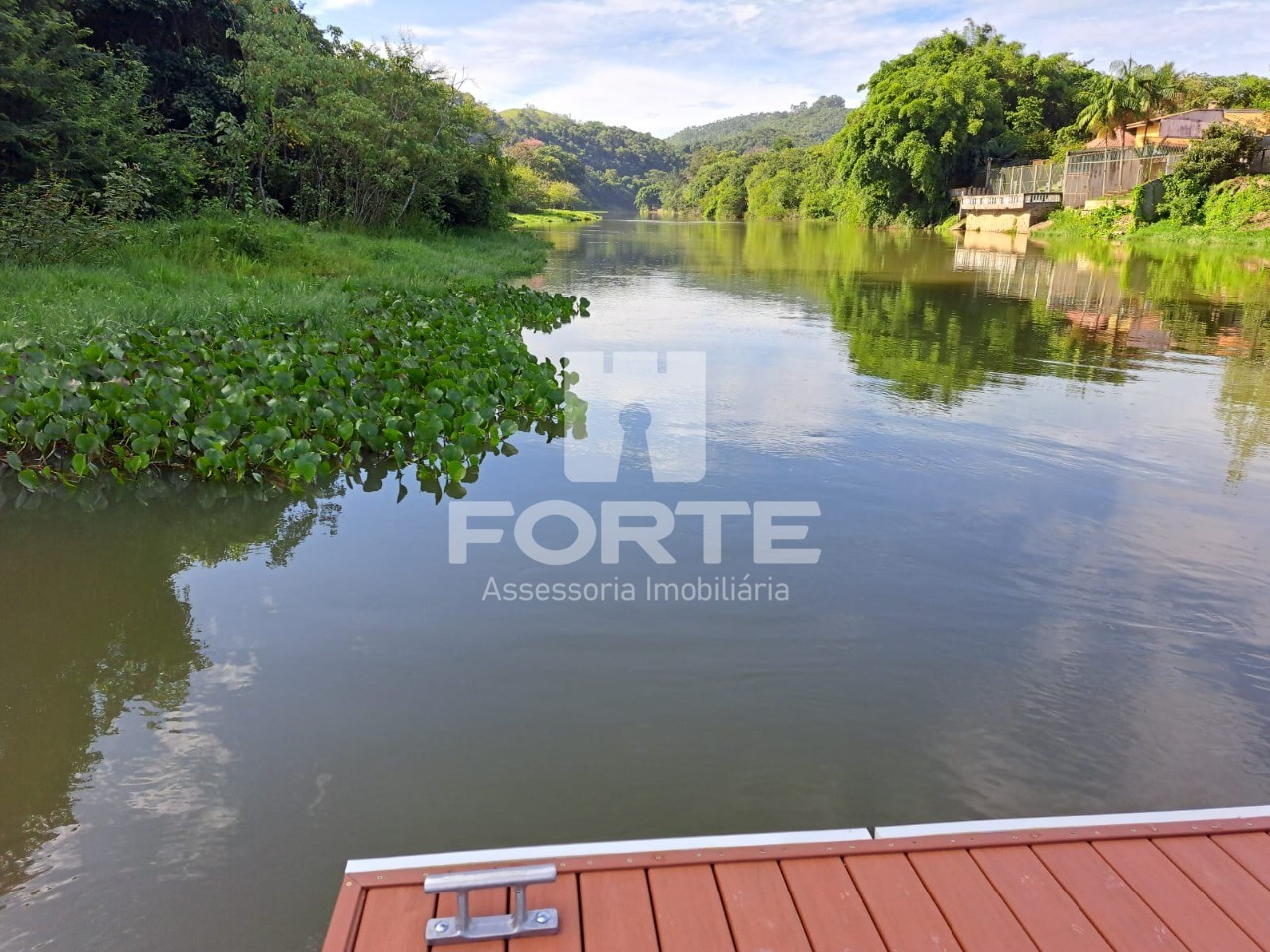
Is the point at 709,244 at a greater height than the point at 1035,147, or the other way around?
the point at 1035,147

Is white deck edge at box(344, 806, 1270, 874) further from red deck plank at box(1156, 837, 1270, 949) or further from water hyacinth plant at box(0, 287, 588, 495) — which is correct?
water hyacinth plant at box(0, 287, 588, 495)

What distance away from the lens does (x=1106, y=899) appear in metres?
2.29

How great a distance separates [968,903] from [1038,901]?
19 cm

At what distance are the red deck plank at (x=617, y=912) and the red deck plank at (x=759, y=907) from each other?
0.70ft

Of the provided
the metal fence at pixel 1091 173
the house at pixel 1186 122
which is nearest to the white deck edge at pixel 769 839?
the metal fence at pixel 1091 173

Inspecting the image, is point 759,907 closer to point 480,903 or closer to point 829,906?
point 829,906

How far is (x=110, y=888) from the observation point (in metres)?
2.69

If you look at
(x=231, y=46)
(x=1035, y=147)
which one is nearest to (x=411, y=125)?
(x=231, y=46)

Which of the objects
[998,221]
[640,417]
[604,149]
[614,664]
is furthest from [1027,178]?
[604,149]

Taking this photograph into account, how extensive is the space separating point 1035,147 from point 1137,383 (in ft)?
146

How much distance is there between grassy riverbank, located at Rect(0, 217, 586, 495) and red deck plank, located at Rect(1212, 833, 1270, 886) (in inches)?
188

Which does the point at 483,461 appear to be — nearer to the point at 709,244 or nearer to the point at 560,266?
the point at 560,266

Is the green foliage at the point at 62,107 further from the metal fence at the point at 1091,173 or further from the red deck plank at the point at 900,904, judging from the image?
the metal fence at the point at 1091,173

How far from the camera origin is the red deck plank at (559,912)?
2090 mm
